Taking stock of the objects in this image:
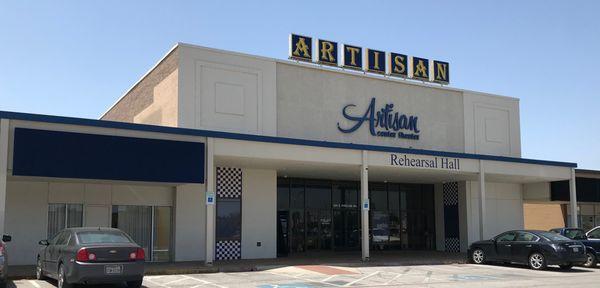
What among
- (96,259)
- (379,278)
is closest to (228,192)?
(379,278)

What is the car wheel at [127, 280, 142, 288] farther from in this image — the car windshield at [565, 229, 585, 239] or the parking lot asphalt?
the car windshield at [565, 229, 585, 239]

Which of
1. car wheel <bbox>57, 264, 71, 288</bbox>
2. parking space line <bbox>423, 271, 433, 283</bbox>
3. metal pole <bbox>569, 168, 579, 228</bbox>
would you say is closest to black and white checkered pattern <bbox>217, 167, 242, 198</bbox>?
parking space line <bbox>423, 271, 433, 283</bbox>

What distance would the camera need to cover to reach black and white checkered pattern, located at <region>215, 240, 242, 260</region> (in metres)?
24.7

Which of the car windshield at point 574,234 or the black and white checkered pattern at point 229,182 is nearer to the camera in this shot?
the car windshield at point 574,234

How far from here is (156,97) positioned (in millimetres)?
26750

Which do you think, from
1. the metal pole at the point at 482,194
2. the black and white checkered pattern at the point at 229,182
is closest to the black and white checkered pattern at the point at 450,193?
the metal pole at the point at 482,194

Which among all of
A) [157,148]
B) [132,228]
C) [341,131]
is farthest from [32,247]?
[341,131]

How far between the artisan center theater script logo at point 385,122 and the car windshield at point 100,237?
47.5 ft

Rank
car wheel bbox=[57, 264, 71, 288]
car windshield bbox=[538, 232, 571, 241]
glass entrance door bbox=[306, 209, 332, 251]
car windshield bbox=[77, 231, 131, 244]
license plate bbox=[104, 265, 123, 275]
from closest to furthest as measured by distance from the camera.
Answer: license plate bbox=[104, 265, 123, 275], car wheel bbox=[57, 264, 71, 288], car windshield bbox=[77, 231, 131, 244], car windshield bbox=[538, 232, 571, 241], glass entrance door bbox=[306, 209, 332, 251]

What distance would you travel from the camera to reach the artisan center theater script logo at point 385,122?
28.2 m

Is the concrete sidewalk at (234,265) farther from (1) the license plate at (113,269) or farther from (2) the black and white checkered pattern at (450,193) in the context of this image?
(2) the black and white checkered pattern at (450,193)

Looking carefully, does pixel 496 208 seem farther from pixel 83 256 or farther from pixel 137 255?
pixel 83 256

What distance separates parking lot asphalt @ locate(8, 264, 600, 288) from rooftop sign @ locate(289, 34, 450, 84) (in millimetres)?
10318

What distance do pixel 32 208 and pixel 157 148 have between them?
507 cm
